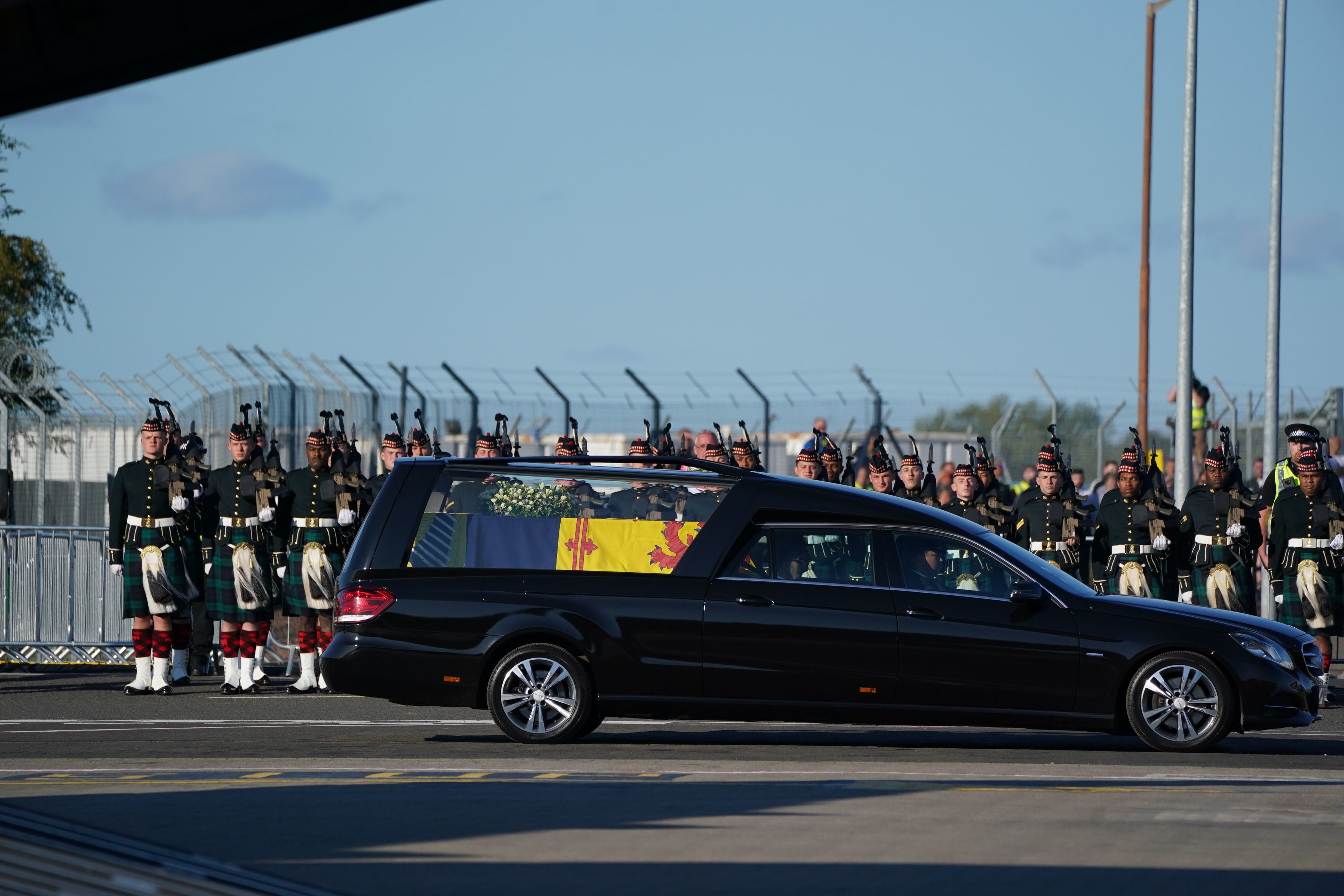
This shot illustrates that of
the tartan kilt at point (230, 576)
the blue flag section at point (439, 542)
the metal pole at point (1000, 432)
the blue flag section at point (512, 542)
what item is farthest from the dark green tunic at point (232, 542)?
the metal pole at point (1000, 432)

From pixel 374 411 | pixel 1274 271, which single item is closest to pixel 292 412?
pixel 374 411

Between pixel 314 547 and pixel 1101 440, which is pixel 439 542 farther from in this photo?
pixel 1101 440

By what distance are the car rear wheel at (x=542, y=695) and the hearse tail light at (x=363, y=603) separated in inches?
30.3

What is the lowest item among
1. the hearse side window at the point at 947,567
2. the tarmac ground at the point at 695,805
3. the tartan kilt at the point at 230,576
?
the tarmac ground at the point at 695,805

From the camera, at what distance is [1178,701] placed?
11.1 m

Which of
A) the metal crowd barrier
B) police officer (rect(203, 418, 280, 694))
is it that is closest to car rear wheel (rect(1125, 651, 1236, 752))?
police officer (rect(203, 418, 280, 694))

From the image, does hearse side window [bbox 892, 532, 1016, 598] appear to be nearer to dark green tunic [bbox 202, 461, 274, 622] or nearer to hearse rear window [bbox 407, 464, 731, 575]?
hearse rear window [bbox 407, 464, 731, 575]

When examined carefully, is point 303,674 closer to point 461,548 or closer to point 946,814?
point 461,548

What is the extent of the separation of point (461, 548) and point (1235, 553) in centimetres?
682

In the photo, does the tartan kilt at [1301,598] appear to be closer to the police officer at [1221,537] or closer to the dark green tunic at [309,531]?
the police officer at [1221,537]

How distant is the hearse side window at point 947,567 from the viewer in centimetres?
1127

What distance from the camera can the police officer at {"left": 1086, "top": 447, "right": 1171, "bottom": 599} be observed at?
15.5 m

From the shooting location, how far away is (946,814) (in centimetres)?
825

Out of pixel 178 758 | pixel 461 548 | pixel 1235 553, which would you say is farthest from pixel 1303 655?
pixel 178 758
